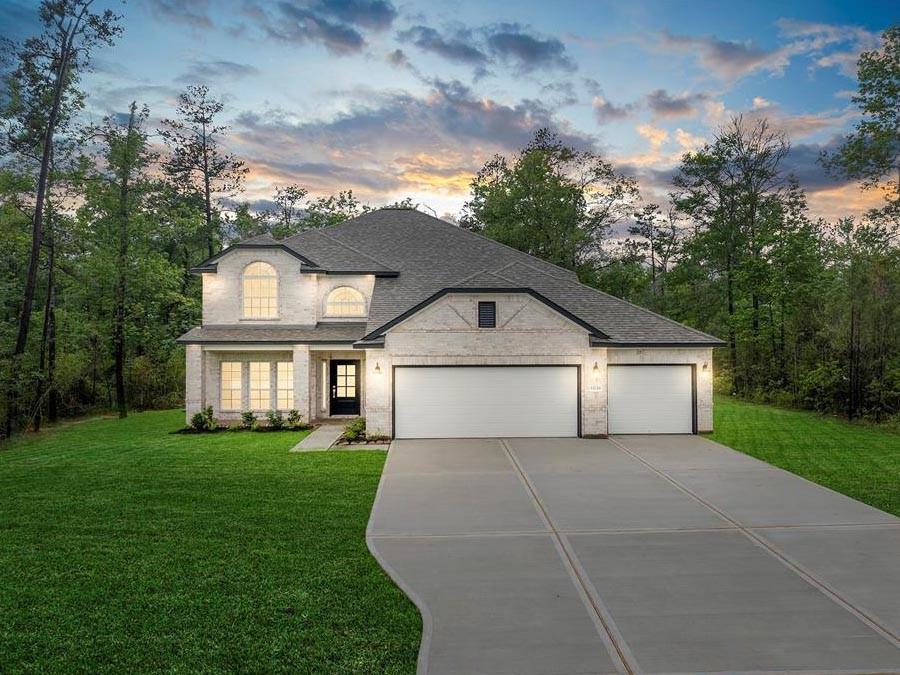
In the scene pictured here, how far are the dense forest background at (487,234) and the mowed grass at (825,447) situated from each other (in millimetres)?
2274

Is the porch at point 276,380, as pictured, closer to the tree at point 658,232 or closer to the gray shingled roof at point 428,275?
the gray shingled roof at point 428,275

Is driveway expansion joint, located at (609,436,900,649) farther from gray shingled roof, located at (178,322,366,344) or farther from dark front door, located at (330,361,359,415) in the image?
dark front door, located at (330,361,359,415)

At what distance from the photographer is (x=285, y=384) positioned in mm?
17922

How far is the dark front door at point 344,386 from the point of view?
18.6 meters

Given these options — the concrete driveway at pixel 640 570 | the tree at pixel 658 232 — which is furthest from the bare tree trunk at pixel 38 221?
the tree at pixel 658 232

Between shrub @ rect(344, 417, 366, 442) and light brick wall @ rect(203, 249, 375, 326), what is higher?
light brick wall @ rect(203, 249, 375, 326)

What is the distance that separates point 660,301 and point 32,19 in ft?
113

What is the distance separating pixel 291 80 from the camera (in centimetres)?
1864

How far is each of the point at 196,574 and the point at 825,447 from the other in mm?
14902

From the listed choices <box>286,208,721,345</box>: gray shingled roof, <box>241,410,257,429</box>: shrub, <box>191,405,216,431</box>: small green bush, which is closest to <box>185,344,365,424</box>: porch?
<box>191,405,216,431</box>: small green bush

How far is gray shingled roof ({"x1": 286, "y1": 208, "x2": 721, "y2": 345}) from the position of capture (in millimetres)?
15805

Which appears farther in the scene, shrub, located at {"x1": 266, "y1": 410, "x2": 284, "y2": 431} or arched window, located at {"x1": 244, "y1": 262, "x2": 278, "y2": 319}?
arched window, located at {"x1": 244, "y1": 262, "x2": 278, "y2": 319}

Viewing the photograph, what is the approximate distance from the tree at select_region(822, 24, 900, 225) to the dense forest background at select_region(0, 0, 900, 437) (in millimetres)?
52

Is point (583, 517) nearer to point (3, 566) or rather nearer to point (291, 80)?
point (3, 566)
